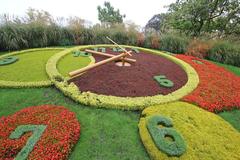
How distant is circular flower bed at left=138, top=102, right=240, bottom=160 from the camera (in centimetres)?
383

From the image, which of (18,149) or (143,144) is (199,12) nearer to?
(143,144)

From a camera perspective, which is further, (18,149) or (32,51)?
(32,51)

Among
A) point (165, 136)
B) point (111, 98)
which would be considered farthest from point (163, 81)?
point (165, 136)

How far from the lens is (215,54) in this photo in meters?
10.5

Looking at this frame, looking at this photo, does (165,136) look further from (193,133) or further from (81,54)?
(81,54)

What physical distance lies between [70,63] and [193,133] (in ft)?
16.4

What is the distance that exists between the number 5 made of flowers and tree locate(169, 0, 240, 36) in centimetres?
1292

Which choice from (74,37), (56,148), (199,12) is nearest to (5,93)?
(56,148)

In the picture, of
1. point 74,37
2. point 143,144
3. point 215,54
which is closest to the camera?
point 143,144

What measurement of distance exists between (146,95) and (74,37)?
22.8ft

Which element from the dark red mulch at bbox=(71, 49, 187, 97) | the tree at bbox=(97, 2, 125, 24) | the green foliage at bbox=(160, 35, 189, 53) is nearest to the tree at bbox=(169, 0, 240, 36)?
the green foliage at bbox=(160, 35, 189, 53)

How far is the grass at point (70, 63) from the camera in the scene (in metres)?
6.95

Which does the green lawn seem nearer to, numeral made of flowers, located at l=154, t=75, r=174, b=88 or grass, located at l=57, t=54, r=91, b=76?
numeral made of flowers, located at l=154, t=75, r=174, b=88

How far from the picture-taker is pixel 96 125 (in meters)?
4.51
